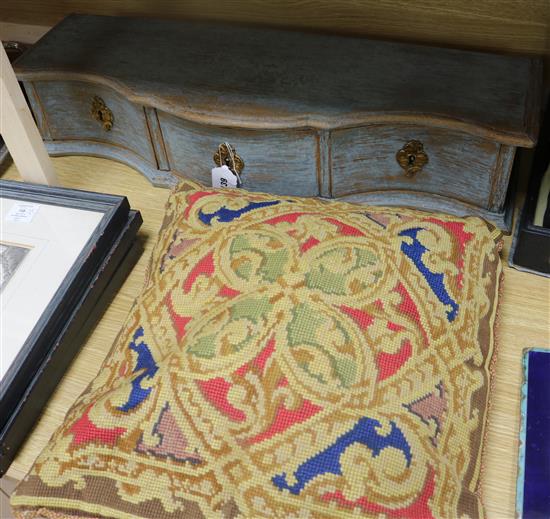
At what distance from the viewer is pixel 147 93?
104 centimetres

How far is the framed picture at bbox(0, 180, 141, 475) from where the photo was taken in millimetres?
827

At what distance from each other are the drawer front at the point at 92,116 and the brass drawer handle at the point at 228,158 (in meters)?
0.14

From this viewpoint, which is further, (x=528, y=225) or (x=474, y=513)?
(x=528, y=225)

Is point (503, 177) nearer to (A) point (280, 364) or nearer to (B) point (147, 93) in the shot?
(A) point (280, 364)

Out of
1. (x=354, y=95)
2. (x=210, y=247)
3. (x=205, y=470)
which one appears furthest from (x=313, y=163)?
(x=205, y=470)

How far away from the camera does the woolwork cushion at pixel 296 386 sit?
672 millimetres

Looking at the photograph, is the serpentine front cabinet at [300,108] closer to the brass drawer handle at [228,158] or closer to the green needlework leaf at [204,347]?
the brass drawer handle at [228,158]

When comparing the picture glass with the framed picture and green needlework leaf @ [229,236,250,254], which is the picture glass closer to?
the framed picture

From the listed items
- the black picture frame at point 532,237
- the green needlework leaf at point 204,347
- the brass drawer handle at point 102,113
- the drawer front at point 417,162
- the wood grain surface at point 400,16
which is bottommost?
the green needlework leaf at point 204,347

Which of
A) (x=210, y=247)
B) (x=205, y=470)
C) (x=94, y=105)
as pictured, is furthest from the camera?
(x=94, y=105)

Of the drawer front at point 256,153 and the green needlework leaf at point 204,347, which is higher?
the drawer front at point 256,153

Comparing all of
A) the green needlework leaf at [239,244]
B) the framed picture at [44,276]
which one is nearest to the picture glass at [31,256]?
→ the framed picture at [44,276]

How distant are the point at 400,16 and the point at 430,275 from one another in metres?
0.56

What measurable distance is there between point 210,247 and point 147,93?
339 mm
